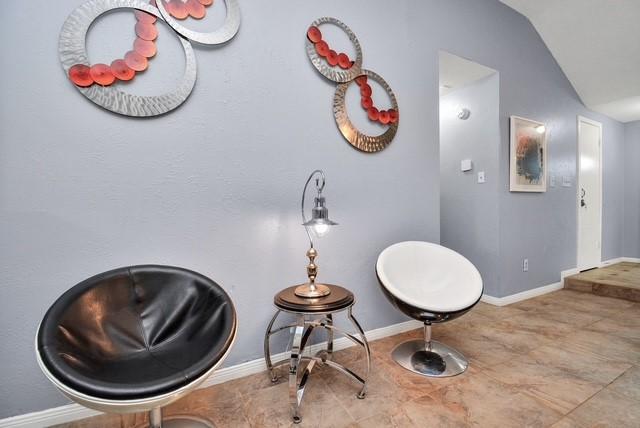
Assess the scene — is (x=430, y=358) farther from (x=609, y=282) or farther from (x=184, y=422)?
(x=609, y=282)

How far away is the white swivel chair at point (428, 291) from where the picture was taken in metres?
1.66

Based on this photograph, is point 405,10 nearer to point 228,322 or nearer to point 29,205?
point 228,322

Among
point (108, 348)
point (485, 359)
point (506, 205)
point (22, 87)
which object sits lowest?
point (485, 359)

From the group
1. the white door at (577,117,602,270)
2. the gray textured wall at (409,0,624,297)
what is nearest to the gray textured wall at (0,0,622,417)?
the gray textured wall at (409,0,624,297)

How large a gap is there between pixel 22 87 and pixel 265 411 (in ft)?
6.22

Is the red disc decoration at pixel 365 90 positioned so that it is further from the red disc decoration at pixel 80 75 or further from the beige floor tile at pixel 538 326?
the beige floor tile at pixel 538 326

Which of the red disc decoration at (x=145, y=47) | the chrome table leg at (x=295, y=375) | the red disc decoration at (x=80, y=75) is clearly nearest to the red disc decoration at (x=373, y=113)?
the red disc decoration at (x=145, y=47)

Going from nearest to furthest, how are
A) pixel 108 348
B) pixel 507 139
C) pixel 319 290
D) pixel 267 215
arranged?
1. pixel 108 348
2. pixel 319 290
3. pixel 267 215
4. pixel 507 139

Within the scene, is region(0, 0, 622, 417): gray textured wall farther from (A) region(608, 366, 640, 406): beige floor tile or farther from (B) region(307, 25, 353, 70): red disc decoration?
(A) region(608, 366, 640, 406): beige floor tile

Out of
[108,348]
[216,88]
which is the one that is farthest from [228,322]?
[216,88]

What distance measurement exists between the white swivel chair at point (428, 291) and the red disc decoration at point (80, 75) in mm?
1819

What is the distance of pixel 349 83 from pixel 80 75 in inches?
61.5

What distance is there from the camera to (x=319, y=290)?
5.31 feet

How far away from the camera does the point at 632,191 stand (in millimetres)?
4656
